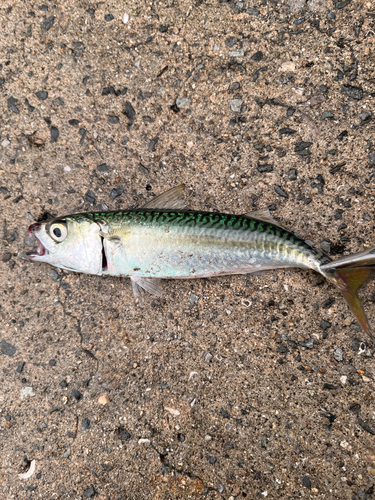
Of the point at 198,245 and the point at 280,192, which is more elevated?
the point at 280,192

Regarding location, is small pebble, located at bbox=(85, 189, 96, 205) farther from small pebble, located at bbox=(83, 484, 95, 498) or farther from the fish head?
small pebble, located at bbox=(83, 484, 95, 498)

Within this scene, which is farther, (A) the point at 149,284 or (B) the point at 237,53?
(B) the point at 237,53

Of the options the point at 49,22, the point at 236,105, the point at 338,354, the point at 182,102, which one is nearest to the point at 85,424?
the point at 338,354

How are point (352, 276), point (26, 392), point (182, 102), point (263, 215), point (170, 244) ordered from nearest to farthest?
1. point (352, 276)
2. point (170, 244)
3. point (263, 215)
4. point (26, 392)
5. point (182, 102)

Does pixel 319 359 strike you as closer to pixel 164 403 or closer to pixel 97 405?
pixel 164 403

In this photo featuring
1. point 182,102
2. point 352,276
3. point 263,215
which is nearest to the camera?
point 352,276

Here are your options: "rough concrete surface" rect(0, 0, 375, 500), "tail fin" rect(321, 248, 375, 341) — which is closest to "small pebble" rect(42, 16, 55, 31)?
"rough concrete surface" rect(0, 0, 375, 500)

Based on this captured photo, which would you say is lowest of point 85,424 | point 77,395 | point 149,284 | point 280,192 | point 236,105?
point 85,424

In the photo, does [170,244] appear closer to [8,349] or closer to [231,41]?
[8,349]

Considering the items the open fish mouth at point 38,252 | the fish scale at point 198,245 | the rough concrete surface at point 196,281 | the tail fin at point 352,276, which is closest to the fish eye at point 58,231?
the open fish mouth at point 38,252
